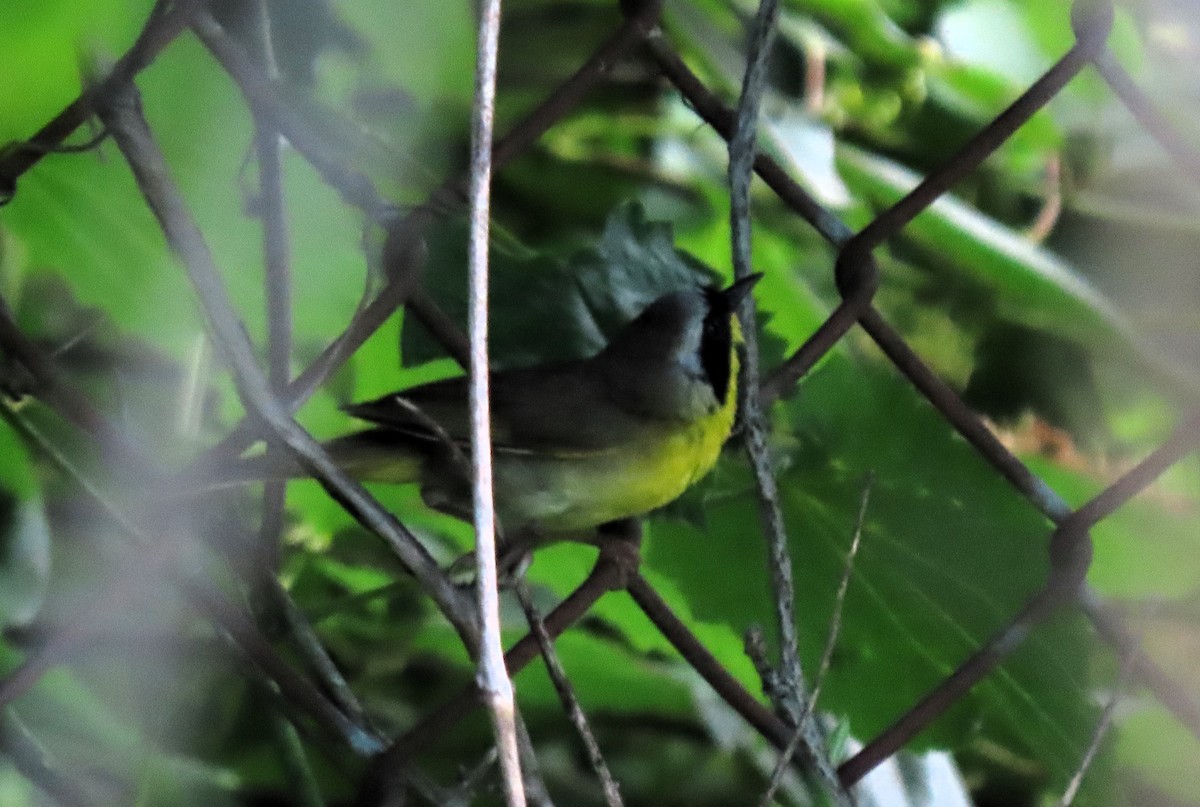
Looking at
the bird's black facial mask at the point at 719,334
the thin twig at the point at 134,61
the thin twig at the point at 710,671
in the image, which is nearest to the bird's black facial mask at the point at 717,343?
the bird's black facial mask at the point at 719,334

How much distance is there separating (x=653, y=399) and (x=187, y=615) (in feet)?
1.35

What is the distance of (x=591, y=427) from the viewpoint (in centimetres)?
109

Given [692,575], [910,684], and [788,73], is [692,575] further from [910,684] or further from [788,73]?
[788,73]

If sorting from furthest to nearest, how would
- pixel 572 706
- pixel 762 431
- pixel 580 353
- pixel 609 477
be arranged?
pixel 609 477
pixel 580 353
pixel 762 431
pixel 572 706

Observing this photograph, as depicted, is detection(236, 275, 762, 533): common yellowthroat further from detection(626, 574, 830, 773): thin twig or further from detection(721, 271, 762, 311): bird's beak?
detection(626, 574, 830, 773): thin twig

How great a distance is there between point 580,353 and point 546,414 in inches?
8.3

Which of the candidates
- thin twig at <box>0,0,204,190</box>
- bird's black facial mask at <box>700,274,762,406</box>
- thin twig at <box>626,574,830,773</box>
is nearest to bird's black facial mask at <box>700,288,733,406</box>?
bird's black facial mask at <box>700,274,762,406</box>

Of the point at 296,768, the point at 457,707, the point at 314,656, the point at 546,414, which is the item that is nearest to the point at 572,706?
the point at 457,707

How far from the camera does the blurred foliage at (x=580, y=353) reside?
78cm

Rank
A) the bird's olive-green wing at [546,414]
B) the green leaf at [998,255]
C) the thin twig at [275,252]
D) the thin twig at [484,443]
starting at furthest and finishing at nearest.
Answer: the green leaf at [998,255] < the bird's olive-green wing at [546,414] < the thin twig at [275,252] < the thin twig at [484,443]

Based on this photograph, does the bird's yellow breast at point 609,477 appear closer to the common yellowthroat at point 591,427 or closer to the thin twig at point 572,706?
the common yellowthroat at point 591,427

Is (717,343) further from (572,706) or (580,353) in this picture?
(572,706)

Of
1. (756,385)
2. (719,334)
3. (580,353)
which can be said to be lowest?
(756,385)

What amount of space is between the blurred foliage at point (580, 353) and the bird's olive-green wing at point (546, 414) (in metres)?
0.05
